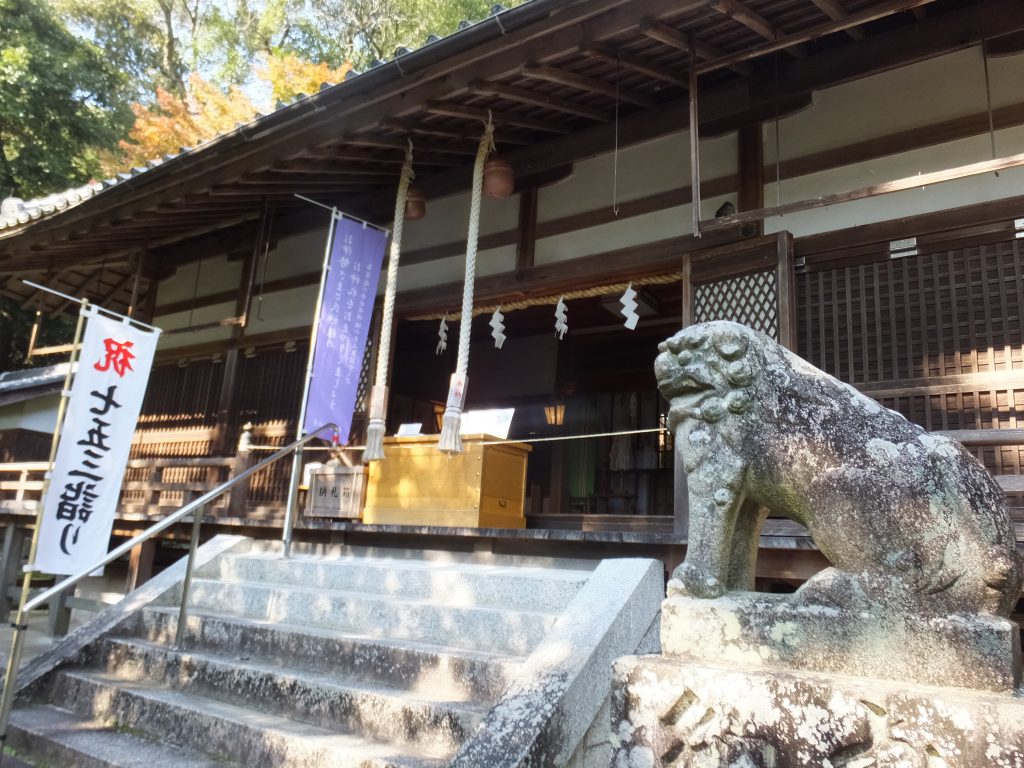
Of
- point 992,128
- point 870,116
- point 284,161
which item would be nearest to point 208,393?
point 284,161

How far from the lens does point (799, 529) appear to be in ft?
17.6

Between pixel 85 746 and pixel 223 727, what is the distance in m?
0.84

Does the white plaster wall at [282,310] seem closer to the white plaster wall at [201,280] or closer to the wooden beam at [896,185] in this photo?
the white plaster wall at [201,280]

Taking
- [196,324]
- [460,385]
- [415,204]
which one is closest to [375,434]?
[460,385]

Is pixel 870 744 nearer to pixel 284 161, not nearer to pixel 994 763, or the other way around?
pixel 994 763

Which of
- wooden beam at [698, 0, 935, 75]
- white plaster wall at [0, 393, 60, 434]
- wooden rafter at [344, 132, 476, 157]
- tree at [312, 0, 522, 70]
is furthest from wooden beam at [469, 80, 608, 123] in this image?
tree at [312, 0, 522, 70]

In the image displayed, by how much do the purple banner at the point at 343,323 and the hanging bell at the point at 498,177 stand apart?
1460mm

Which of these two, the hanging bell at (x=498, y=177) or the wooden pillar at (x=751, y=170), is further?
the hanging bell at (x=498, y=177)

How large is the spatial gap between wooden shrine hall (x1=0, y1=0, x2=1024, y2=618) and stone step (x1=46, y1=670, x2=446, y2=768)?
2759mm

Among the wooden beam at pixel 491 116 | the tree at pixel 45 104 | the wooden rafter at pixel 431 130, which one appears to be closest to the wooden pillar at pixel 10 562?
the wooden rafter at pixel 431 130

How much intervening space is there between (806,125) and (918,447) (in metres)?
5.12

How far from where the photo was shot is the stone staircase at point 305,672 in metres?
3.67

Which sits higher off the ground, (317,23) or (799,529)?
(317,23)

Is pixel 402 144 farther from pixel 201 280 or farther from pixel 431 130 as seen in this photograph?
pixel 201 280
